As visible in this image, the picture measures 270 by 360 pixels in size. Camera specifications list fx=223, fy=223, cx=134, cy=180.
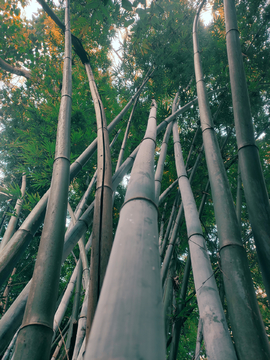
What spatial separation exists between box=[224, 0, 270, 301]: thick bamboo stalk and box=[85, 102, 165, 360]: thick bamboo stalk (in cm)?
51

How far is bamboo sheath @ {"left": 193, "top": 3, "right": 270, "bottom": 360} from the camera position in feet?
2.19

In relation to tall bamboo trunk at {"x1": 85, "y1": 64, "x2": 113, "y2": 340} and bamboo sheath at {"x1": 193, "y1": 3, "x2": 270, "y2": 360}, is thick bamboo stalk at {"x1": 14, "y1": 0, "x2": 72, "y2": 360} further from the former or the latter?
bamboo sheath at {"x1": 193, "y1": 3, "x2": 270, "y2": 360}

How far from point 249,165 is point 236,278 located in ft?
1.56

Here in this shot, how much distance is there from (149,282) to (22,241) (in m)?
0.71

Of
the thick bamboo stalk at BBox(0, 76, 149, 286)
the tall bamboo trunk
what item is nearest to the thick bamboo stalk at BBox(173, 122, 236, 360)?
the tall bamboo trunk

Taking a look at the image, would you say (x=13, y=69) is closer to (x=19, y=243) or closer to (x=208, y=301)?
(x=19, y=243)

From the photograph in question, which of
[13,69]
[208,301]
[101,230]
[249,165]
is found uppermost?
[13,69]

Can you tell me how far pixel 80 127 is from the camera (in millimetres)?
3998

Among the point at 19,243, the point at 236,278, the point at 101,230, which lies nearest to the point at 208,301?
the point at 236,278

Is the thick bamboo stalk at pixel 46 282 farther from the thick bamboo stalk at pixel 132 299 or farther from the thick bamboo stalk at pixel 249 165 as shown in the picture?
the thick bamboo stalk at pixel 249 165

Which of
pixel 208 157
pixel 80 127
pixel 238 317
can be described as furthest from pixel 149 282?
pixel 80 127

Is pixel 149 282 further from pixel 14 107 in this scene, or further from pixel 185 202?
pixel 14 107

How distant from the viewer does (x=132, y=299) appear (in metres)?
0.41

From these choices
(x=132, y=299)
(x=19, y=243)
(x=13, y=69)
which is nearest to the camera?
(x=132, y=299)
